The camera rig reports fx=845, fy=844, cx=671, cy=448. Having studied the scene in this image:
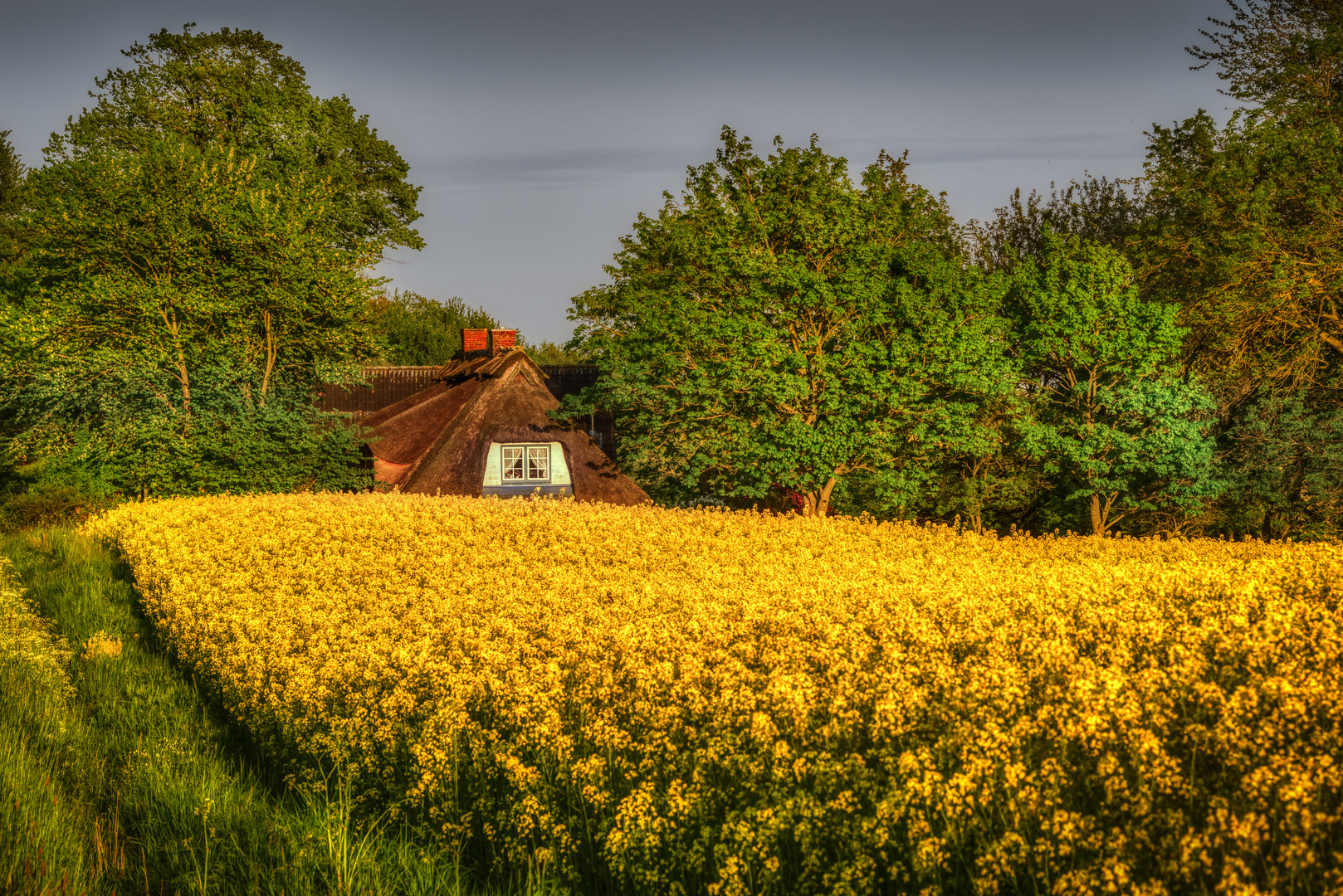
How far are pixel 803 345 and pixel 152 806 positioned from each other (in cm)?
1938

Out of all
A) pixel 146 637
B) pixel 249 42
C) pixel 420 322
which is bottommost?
pixel 146 637

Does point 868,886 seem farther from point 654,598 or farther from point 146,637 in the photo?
point 146,637

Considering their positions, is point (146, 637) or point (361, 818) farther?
point (146, 637)

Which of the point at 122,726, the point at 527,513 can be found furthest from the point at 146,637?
the point at 527,513

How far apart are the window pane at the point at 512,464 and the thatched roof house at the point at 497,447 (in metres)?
0.03

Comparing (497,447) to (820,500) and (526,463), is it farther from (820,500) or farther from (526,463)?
(820,500)

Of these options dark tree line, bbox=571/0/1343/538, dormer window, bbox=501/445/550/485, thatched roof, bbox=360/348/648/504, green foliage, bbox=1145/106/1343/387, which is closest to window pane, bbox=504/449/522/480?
dormer window, bbox=501/445/550/485

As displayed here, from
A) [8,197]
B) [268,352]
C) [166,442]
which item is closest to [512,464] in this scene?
[268,352]

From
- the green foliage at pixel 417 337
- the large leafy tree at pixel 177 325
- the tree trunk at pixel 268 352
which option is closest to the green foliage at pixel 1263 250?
the large leafy tree at pixel 177 325

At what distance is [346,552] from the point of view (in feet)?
41.6

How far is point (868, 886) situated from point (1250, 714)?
5.96ft

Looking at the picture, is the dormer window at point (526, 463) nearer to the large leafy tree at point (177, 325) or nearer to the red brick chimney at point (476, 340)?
the large leafy tree at point (177, 325)

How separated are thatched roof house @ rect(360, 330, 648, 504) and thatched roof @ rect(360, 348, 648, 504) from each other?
0.03 meters

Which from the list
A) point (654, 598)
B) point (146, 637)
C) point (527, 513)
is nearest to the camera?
point (654, 598)
